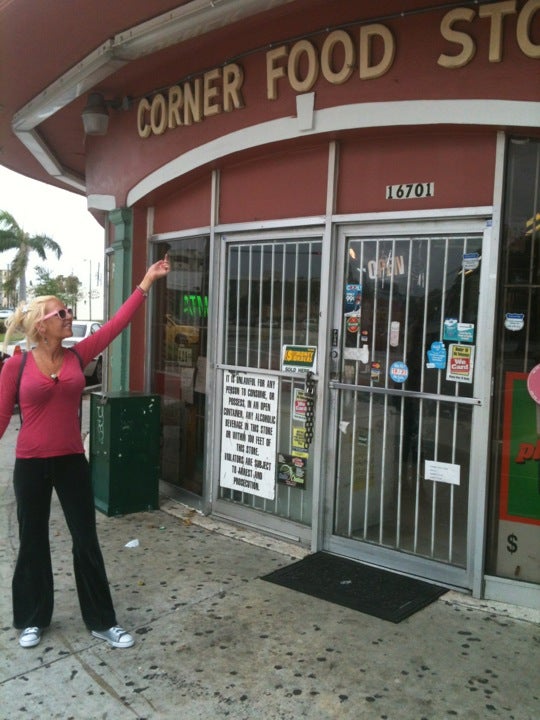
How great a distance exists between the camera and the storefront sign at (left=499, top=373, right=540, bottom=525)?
4.13 m

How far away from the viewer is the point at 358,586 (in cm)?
443

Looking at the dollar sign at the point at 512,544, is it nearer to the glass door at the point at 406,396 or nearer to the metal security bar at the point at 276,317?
the glass door at the point at 406,396

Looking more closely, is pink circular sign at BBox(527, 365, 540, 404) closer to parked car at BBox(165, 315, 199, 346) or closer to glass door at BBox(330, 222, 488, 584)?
glass door at BBox(330, 222, 488, 584)

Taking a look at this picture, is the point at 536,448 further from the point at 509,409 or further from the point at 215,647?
the point at 215,647

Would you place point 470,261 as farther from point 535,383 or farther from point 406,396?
point 406,396

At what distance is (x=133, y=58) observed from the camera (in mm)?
5738

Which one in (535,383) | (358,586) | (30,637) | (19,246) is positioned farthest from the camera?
(19,246)

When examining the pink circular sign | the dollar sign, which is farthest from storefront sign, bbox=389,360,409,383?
the dollar sign

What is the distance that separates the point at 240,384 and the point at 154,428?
0.98 m

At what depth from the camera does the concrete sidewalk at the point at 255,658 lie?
312cm

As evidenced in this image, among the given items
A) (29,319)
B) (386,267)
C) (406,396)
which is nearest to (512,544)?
(406,396)

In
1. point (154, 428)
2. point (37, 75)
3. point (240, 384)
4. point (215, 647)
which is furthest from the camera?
point (37, 75)

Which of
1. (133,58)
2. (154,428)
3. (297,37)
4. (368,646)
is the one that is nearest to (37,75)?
(133,58)

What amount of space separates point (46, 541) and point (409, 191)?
3.08m
